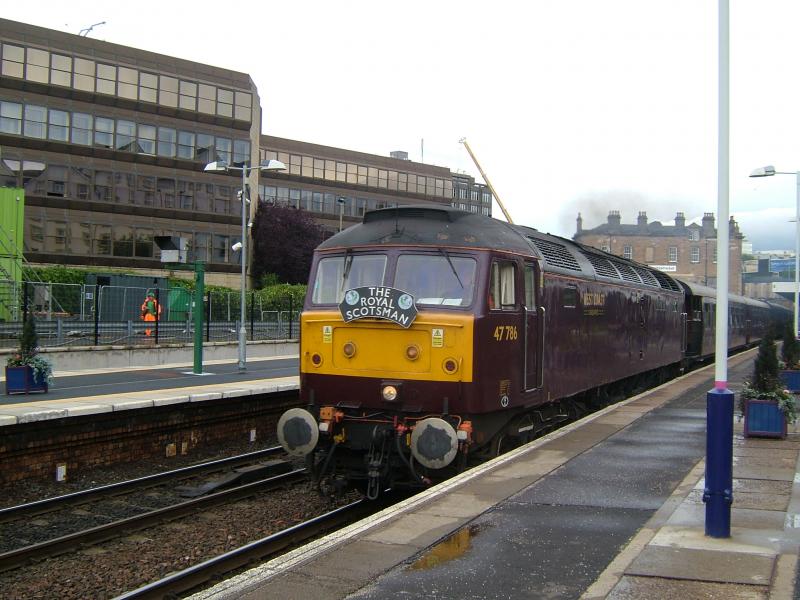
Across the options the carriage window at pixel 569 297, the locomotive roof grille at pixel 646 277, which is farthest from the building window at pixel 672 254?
the carriage window at pixel 569 297

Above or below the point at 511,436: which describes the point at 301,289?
above

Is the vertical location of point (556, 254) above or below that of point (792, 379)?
above

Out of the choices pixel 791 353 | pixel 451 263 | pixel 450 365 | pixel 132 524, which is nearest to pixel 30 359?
pixel 132 524

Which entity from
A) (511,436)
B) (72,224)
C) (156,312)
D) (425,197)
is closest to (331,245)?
(511,436)

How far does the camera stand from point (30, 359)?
15.1 metres

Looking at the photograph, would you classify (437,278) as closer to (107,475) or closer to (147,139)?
(107,475)

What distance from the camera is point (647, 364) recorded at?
59.3ft

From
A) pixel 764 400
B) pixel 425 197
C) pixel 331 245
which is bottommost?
pixel 764 400

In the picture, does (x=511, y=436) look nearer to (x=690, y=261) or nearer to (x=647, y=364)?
(x=647, y=364)

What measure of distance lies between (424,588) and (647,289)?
44.6 ft

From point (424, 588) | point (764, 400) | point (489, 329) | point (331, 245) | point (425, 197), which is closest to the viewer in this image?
point (424, 588)

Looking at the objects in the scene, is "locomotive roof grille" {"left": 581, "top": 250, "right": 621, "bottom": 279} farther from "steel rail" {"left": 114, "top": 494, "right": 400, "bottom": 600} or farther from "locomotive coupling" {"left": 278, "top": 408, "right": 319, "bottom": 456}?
"locomotive coupling" {"left": 278, "top": 408, "right": 319, "bottom": 456}

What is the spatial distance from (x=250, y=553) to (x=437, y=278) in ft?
11.8

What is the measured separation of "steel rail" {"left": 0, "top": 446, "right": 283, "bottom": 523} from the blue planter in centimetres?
1073
